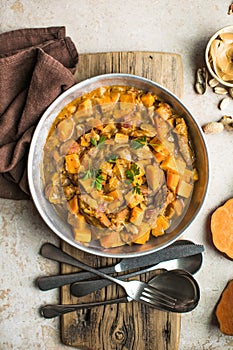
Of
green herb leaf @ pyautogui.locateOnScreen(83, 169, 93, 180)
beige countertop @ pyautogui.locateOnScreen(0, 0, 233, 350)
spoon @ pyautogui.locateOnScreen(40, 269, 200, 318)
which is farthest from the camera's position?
beige countertop @ pyautogui.locateOnScreen(0, 0, 233, 350)

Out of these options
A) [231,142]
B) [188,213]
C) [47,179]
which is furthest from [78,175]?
[231,142]

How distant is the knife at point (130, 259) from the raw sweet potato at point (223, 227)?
0.10 m

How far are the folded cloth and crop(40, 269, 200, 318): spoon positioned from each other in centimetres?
52

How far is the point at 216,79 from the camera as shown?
2.25 metres

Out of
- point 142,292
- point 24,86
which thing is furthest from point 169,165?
point 24,86

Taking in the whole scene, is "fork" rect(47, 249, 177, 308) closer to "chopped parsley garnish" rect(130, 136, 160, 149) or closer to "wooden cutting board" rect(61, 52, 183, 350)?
"wooden cutting board" rect(61, 52, 183, 350)

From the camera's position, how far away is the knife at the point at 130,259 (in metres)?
2.20

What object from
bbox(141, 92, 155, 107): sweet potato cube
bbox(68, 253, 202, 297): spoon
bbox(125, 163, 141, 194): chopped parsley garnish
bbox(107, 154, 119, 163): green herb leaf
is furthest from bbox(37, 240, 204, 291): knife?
bbox(141, 92, 155, 107): sweet potato cube

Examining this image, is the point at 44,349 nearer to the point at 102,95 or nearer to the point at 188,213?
the point at 188,213

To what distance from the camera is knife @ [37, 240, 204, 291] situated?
220 cm

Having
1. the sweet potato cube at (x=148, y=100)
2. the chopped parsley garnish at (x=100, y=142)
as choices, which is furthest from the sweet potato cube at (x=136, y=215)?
the sweet potato cube at (x=148, y=100)

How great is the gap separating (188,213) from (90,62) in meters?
0.73

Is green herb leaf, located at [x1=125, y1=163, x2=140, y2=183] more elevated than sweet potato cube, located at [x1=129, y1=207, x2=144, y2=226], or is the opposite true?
green herb leaf, located at [x1=125, y1=163, x2=140, y2=183]

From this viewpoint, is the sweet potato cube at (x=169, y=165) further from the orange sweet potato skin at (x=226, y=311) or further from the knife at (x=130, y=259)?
the orange sweet potato skin at (x=226, y=311)
